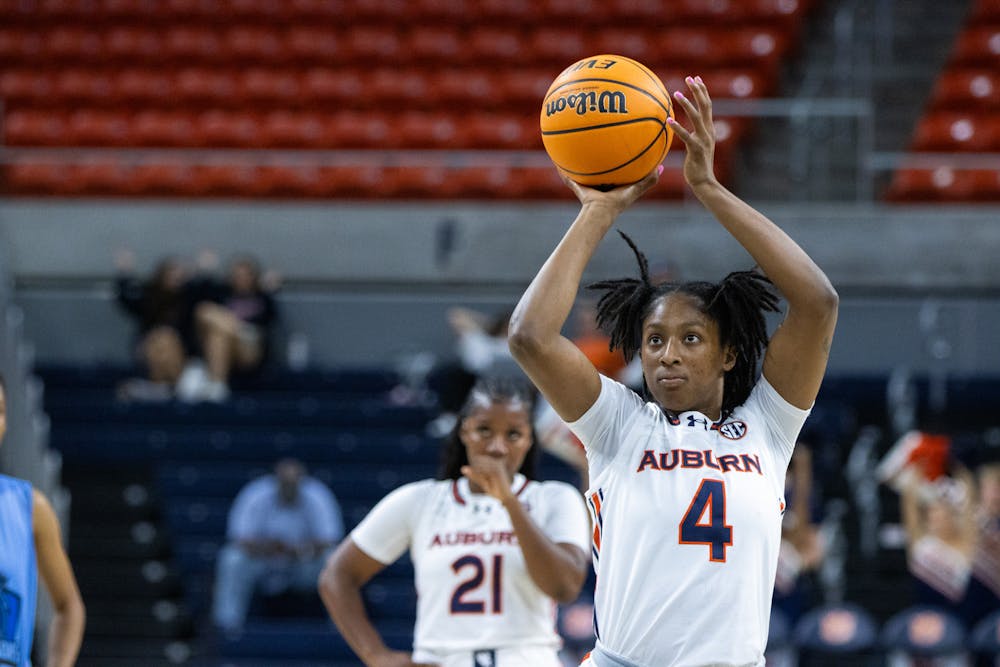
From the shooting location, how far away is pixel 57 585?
4.52 m

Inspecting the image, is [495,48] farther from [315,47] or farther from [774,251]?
[774,251]

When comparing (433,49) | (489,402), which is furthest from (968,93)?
(489,402)

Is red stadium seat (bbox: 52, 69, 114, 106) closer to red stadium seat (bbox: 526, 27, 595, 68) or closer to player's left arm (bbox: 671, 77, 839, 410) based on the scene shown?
red stadium seat (bbox: 526, 27, 595, 68)

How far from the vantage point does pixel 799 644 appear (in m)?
8.63

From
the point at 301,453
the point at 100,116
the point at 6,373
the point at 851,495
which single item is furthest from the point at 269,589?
the point at 100,116

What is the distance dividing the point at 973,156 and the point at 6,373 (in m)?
8.15

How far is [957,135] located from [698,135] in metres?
10.8

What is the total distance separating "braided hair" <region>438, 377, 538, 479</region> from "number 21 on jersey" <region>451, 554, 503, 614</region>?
41 cm

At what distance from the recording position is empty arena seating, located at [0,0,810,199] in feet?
45.3

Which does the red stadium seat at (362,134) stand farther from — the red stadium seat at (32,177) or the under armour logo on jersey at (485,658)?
the under armour logo on jersey at (485,658)

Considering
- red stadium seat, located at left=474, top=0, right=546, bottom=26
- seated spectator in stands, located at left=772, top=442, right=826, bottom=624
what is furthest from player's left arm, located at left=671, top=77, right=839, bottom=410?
red stadium seat, located at left=474, top=0, right=546, bottom=26

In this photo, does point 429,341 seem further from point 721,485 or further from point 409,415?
point 721,485

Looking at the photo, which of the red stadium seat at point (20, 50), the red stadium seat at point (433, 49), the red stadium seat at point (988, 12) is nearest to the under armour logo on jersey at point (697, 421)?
the red stadium seat at point (433, 49)

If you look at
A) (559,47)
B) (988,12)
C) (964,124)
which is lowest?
(964,124)
